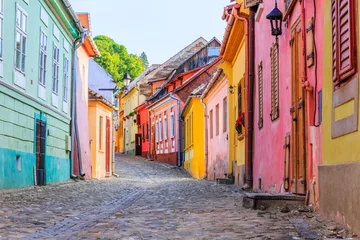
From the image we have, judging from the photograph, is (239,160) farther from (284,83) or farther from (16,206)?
(16,206)

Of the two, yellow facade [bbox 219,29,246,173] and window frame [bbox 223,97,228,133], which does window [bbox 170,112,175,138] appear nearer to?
window frame [bbox 223,97,228,133]

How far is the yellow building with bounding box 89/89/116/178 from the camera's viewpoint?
30031 mm

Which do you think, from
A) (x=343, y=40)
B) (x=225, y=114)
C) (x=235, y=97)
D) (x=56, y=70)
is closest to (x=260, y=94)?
(x=235, y=97)

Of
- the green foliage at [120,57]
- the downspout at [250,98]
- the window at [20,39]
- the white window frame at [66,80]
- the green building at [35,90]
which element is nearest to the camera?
the green building at [35,90]

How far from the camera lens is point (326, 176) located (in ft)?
24.6

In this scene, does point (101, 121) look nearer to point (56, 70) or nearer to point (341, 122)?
point (56, 70)

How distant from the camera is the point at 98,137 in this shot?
30938mm

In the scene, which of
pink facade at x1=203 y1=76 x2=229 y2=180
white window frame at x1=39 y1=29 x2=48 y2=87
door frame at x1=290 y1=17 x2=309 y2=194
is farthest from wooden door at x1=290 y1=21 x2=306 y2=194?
pink facade at x1=203 y1=76 x2=229 y2=180

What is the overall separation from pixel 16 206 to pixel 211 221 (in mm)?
3504

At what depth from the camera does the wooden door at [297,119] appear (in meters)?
9.84

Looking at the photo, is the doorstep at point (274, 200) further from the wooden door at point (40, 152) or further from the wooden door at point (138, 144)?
the wooden door at point (138, 144)

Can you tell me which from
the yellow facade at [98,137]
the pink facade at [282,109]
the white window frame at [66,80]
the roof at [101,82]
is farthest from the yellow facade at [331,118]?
the roof at [101,82]

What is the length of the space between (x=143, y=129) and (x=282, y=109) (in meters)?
45.1

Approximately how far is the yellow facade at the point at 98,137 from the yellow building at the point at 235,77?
30.5 feet
